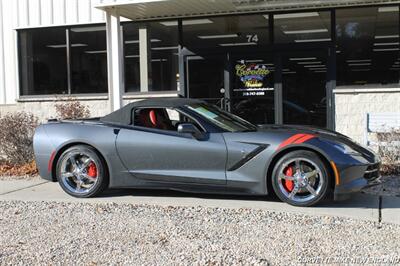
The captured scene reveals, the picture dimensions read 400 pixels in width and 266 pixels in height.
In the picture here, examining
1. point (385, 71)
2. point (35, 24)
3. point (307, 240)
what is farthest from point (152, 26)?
point (307, 240)

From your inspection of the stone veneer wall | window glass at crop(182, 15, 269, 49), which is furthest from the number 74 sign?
the stone veneer wall

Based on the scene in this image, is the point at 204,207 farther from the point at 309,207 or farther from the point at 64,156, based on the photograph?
the point at 64,156

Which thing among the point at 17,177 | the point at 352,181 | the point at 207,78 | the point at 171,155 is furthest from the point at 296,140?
the point at 207,78

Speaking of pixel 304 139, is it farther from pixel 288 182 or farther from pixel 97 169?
pixel 97 169

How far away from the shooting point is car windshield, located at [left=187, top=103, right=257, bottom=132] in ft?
23.1

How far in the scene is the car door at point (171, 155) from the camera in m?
6.76

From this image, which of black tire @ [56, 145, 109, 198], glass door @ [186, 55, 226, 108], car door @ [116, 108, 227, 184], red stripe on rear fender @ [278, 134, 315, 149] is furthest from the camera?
glass door @ [186, 55, 226, 108]

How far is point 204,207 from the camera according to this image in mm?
6602

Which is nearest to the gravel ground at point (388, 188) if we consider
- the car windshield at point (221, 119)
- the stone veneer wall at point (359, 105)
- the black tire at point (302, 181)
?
the black tire at point (302, 181)

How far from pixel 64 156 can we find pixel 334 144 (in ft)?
11.6

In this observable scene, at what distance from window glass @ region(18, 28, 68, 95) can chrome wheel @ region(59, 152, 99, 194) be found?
5768 mm

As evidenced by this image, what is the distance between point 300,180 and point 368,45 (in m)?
5.41

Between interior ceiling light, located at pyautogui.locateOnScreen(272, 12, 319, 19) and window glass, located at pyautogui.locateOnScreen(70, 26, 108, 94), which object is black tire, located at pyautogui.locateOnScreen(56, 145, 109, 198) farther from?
interior ceiling light, located at pyautogui.locateOnScreen(272, 12, 319, 19)

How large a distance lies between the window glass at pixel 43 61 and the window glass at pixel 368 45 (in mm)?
6280
